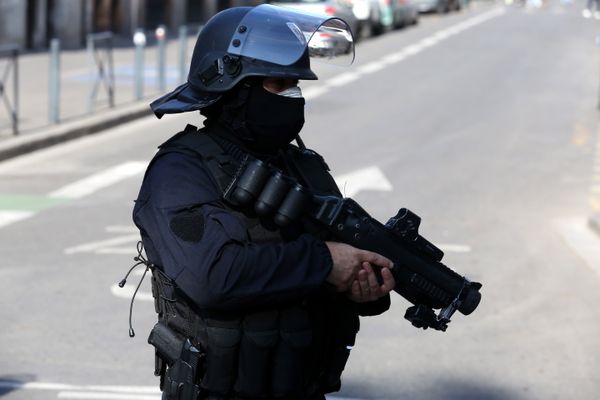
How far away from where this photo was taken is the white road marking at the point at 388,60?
21156 mm

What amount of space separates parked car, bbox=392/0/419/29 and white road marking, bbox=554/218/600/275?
81.3 ft

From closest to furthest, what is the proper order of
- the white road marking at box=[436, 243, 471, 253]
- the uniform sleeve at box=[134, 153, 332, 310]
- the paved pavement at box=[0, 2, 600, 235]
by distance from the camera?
the uniform sleeve at box=[134, 153, 332, 310] < the white road marking at box=[436, 243, 471, 253] < the paved pavement at box=[0, 2, 600, 235]

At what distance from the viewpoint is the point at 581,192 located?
13.0m

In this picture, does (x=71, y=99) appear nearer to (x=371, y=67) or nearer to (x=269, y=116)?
(x=371, y=67)

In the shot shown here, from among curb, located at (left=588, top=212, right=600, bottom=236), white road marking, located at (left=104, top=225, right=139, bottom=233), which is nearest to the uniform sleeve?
white road marking, located at (left=104, top=225, right=139, bottom=233)

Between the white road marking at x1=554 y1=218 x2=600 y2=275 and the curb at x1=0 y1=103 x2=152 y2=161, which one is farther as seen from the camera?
the curb at x1=0 y1=103 x2=152 y2=161

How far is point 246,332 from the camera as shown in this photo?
11.0 ft

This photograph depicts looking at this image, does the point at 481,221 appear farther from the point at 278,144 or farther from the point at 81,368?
the point at 278,144

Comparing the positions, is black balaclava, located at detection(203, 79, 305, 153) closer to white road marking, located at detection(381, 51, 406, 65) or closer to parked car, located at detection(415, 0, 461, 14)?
white road marking, located at detection(381, 51, 406, 65)

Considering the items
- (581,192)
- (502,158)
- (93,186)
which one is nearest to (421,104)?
(502,158)

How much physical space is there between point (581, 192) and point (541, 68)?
13291 mm

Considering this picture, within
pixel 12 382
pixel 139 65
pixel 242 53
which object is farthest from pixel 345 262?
pixel 139 65

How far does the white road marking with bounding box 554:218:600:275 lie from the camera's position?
9.94m

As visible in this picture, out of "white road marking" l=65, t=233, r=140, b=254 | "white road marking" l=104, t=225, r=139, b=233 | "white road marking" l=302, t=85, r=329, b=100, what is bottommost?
"white road marking" l=302, t=85, r=329, b=100
